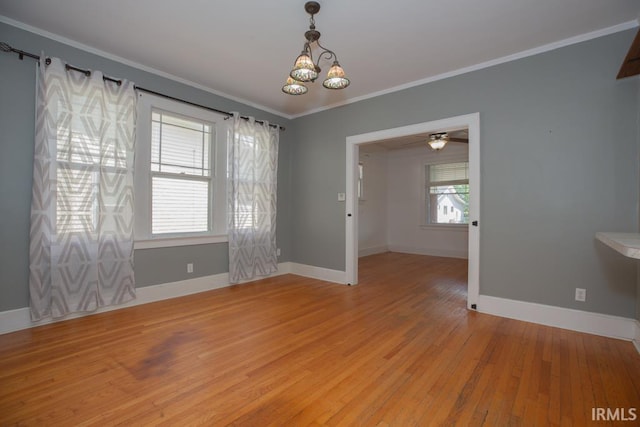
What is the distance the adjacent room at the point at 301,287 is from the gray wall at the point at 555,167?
17 millimetres

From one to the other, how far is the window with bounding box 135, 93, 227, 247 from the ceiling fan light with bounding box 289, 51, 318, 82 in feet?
7.26

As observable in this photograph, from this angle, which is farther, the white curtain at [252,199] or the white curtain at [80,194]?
the white curtain at [252,199]

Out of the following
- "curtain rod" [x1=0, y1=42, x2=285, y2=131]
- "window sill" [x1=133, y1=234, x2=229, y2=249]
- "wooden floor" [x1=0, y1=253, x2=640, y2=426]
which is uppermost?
"curtain rod" [x1=0, y1=42, x2=285, y2=131]

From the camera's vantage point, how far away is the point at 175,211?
377 centimetres

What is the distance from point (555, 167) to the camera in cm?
286

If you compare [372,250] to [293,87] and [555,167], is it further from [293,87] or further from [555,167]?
[293,87]

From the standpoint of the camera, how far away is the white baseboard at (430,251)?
267 inches

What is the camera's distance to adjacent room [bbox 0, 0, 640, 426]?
1823 millimetres

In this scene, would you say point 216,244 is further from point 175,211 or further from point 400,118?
point 400,118

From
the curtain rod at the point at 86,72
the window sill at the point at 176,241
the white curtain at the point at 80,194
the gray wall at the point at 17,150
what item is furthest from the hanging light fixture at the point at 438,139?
the gray wall at the point at 17,150

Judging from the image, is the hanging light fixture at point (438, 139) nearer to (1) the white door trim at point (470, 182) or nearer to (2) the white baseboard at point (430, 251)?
(1) the white door trim at point (470, 182)

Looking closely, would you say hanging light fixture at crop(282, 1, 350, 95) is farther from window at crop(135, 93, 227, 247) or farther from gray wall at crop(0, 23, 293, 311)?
gray wall at crop(0, 23, 293, 311)

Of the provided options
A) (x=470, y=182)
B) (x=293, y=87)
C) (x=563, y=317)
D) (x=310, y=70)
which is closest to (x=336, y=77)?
(x=310, y=70)

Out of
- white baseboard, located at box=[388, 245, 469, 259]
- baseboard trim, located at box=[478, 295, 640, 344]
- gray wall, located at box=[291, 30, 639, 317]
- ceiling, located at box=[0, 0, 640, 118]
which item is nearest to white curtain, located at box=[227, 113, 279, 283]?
ceiling, located at box=[0, 0, 640, 118]
